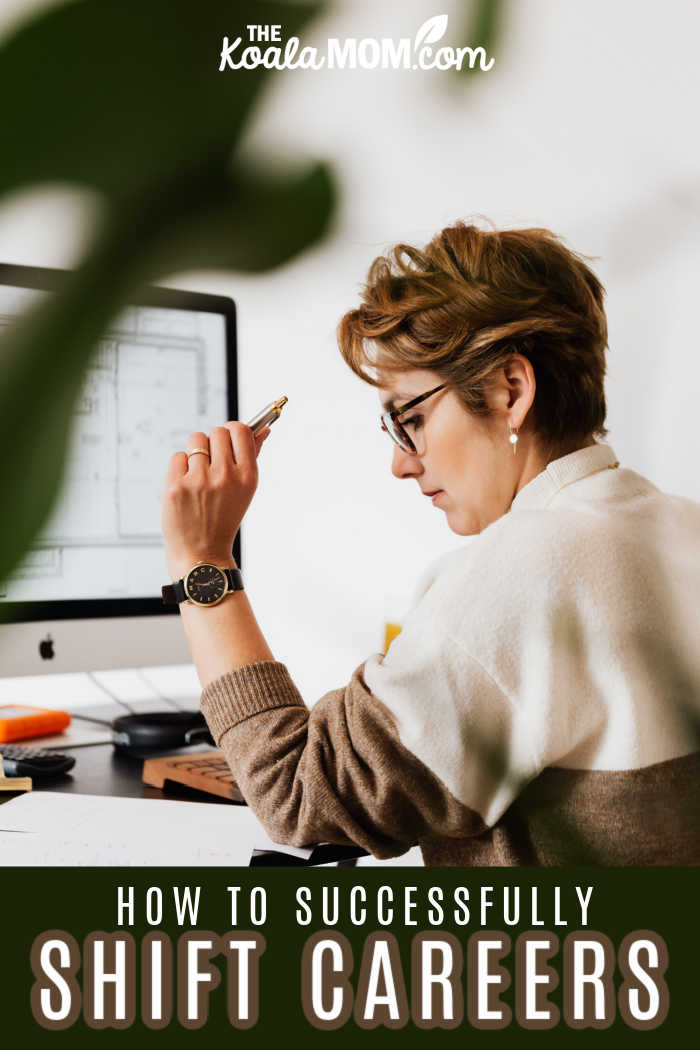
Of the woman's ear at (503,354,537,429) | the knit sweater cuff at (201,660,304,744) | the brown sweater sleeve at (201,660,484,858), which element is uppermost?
the woman's ear at (503,354,537,429)

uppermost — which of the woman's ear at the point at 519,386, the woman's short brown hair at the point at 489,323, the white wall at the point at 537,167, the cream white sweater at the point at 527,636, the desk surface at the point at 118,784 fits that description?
the woman's short brown hair at the point at 489,323

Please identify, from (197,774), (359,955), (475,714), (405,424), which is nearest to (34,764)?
(197,774)

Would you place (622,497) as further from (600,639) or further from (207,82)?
(207,82)

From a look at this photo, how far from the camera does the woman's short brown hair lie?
62 centimetres

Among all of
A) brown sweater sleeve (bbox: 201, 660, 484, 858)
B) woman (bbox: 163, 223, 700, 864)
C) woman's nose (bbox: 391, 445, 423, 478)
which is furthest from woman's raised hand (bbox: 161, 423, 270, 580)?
woman's nose (bbox: 391, 445, 423, 478)

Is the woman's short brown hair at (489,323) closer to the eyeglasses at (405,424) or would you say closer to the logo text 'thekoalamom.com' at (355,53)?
the eyeglasses at (405,424)

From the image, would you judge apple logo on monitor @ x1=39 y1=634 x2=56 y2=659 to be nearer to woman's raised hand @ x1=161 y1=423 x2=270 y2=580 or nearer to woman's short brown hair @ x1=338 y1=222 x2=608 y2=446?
woman's raised hand @ x1=161 y1=423 x2=270 y2=580

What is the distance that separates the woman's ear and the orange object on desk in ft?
2.73

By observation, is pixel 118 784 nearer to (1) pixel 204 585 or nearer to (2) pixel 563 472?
(1) pixel 204 585

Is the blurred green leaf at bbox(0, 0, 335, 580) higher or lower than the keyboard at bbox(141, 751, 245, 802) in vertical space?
higher

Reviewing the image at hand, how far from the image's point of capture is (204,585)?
801 mm

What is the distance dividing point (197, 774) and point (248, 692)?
0.30 m

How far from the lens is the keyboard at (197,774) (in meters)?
1.04

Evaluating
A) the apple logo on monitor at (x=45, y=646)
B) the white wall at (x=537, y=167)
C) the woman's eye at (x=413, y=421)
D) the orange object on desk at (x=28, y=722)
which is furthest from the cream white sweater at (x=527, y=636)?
the orange object on desk at (x=28, y=722)
